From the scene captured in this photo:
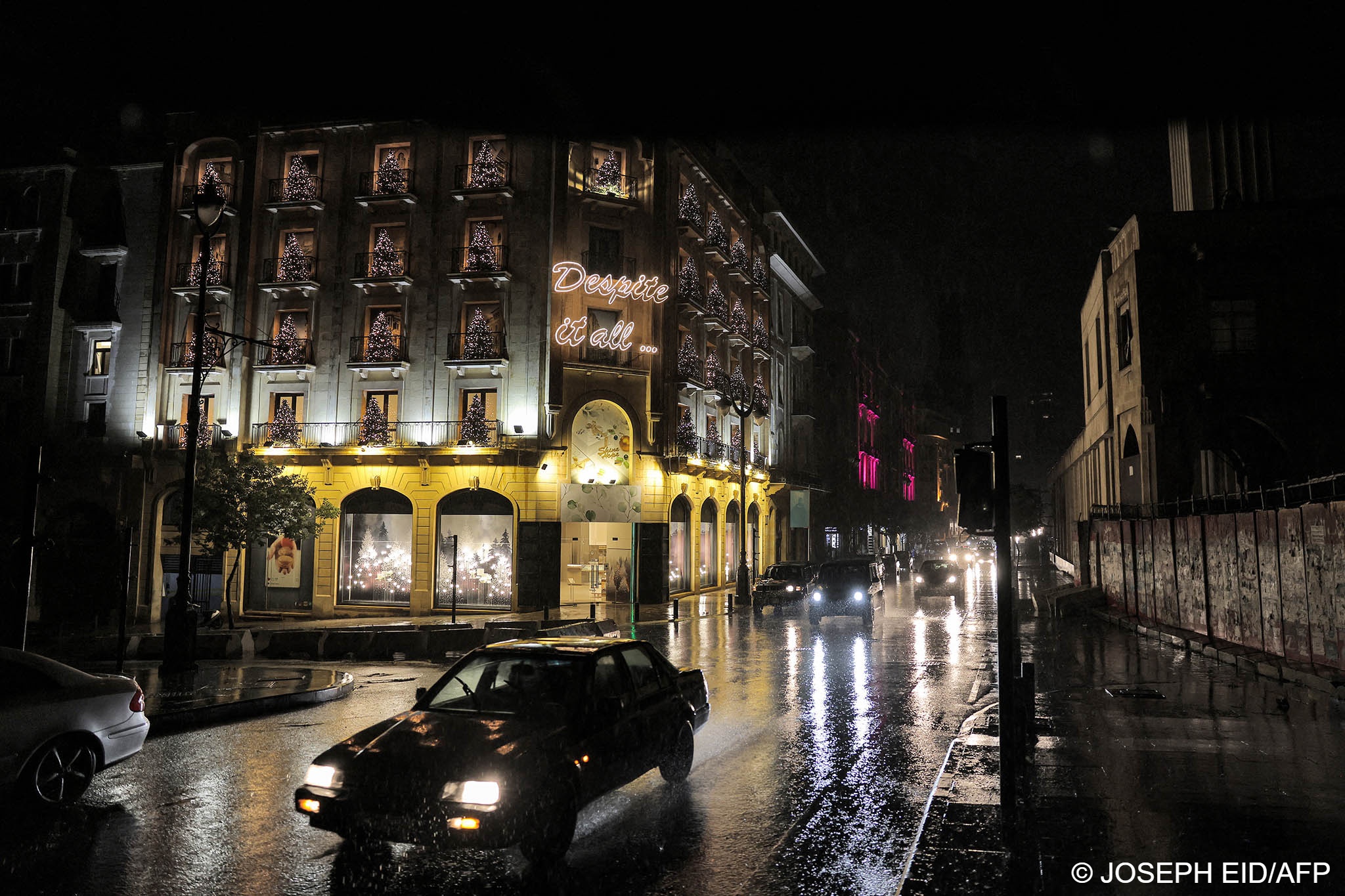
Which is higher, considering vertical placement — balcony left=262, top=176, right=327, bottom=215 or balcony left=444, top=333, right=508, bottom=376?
balcony left=262, top=176, right=327, bottom=215

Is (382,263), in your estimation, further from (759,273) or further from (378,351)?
(759,273)

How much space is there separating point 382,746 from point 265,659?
14.8 metres

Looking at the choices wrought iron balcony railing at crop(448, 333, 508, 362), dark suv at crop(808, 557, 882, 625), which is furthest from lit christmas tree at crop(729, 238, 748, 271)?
dark suv at crop(808, 557, 882, 625)

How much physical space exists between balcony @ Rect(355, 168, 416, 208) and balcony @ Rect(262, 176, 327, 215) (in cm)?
157

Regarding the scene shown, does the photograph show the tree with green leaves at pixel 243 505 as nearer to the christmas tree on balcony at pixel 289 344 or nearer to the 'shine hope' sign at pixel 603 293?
the christmas tree on balcony at pixel 289 344

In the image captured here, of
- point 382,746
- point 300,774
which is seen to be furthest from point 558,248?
point 382,746

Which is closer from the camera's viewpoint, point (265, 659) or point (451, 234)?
point (265, 659)

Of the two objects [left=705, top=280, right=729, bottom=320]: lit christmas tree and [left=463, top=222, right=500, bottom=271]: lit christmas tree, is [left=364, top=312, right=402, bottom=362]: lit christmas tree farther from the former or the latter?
[left=705, top=280, right=729, bottom=320]: lit christmas tree

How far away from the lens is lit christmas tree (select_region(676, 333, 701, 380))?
34.3 metres

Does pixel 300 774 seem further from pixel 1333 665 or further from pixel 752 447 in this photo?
pixel 752 447

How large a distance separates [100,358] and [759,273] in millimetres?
29135

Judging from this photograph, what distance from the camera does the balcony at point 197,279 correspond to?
32.0 m

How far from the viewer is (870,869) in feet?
19.2

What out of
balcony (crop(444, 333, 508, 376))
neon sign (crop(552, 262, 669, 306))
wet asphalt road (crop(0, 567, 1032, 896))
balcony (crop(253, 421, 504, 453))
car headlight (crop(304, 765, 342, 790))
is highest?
neon sign (crop(552, 262, 669, 306))
